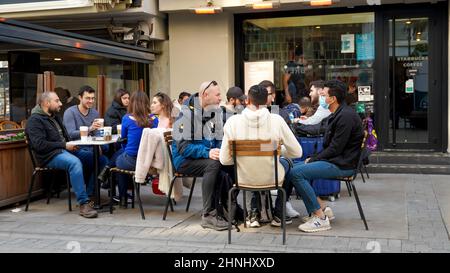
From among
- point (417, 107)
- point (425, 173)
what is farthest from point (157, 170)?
point (417, 107)

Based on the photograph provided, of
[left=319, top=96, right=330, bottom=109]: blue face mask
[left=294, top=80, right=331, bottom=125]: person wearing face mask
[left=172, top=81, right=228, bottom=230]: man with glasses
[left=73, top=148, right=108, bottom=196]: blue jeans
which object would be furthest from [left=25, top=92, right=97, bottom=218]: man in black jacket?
[left=319, top=96, right=330, bottom=109]: blue face mask

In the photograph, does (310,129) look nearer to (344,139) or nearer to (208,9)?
(344,139)

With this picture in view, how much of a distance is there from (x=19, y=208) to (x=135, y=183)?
5.83ft

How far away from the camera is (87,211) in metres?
7.12

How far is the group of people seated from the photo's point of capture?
5.90 meters

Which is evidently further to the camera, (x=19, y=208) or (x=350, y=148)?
(x=19, y=208)

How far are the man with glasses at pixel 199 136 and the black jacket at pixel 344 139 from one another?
1294 millimetres

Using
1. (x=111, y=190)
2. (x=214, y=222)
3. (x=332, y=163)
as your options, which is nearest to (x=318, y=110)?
(x=332, y=163)

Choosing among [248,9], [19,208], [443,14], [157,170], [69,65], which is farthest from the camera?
[248,9]

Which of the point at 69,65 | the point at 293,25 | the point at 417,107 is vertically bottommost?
the point at 417,107

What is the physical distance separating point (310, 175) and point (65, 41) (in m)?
5.02

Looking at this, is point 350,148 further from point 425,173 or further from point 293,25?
point 293,25

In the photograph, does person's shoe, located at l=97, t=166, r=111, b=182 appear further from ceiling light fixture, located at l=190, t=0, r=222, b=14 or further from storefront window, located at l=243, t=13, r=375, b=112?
storefront window, located at l=243, t=13, r=375, b=112

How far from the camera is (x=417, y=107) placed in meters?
11.3
